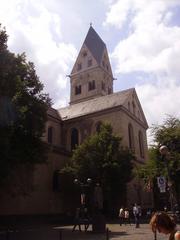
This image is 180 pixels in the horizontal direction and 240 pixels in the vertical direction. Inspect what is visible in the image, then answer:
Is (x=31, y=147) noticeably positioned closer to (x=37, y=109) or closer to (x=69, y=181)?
(x=37, y=109)

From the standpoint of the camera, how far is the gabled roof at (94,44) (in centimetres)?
7181

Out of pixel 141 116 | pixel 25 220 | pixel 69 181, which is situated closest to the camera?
pixel 25 220

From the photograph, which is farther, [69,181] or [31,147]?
[69,181]

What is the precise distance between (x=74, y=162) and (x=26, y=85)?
41.1 feet

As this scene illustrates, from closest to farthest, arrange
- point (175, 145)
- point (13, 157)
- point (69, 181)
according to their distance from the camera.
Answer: point (13, 157), point (175, 145), point (69, 181)

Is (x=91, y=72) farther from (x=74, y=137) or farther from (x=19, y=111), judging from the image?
(x=19, y=111)

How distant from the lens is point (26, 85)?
25.0 meters

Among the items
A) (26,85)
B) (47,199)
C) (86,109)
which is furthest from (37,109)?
(86,109)

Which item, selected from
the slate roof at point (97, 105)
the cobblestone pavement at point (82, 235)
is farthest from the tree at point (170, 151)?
the slate roof at point (97, 105)

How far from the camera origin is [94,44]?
74.0 meters

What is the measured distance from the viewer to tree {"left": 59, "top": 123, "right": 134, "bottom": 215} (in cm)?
3253

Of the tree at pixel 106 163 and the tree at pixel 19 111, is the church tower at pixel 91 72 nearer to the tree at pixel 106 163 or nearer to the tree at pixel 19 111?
the tree at pixel 106 163

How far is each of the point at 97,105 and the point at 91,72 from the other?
25005 mm

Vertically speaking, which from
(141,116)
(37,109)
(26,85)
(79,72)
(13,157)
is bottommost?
(13,157)
